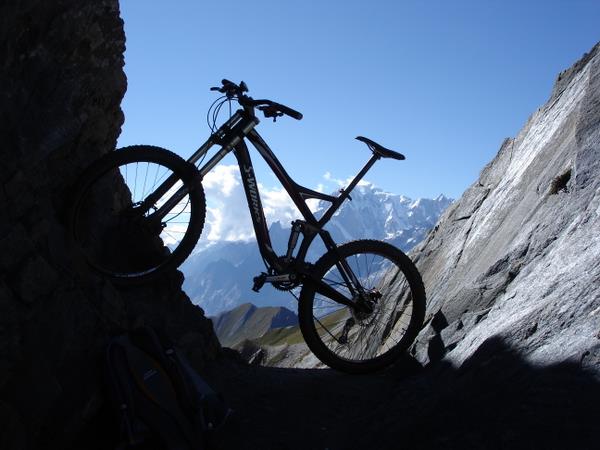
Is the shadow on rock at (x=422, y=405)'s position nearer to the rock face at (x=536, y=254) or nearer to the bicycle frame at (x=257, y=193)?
the rock face at (x=536, y=254)

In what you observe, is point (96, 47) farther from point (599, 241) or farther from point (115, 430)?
point (599, 241)

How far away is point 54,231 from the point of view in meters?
6.48

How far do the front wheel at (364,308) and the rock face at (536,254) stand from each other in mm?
425

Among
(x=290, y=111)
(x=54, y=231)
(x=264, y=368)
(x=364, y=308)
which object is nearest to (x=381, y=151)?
(x=290, y=111)

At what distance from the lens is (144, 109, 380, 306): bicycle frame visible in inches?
311

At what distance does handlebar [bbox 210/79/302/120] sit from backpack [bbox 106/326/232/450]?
11.2ft

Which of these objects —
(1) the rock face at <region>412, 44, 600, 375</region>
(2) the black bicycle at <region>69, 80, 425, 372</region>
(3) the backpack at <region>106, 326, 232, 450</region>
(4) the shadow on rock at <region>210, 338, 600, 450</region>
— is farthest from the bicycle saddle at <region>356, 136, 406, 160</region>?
(3) the backpack at <region>106, 326, 232, 450</region>

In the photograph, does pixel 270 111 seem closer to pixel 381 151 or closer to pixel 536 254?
pixel 381 151

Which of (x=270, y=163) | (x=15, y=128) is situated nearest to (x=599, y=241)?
(x=270, y=163)

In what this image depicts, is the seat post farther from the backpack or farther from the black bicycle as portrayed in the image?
the backpack

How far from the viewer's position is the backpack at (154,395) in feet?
18.1

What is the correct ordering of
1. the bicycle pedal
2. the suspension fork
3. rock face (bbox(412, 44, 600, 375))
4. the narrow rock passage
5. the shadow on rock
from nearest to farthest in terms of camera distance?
1. the shadow on rock
2. rock face (bbox(412, 44, 600, 375))
3. the narrow rock passage
4. the bicycle pedal
5. the suspension fork

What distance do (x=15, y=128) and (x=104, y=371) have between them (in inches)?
110

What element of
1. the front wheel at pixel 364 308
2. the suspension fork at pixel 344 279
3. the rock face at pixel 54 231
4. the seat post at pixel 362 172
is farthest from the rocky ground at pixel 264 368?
the seat post at pixel 362 172
